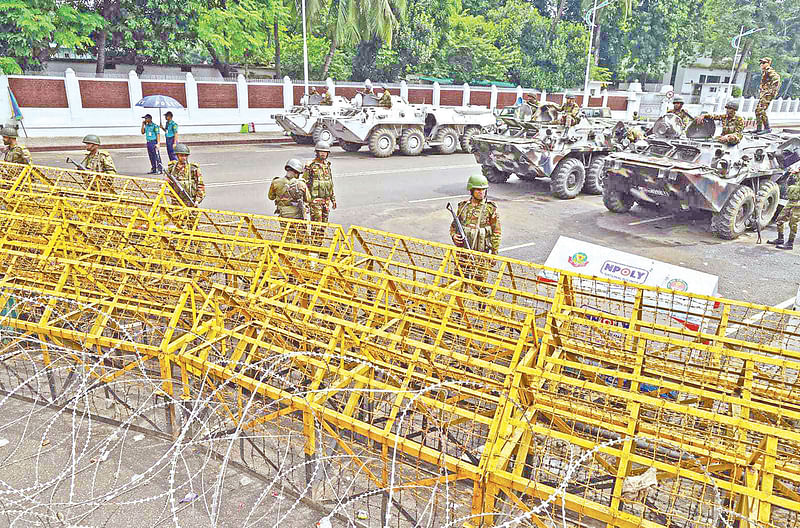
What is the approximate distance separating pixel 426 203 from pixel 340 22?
57.3ft

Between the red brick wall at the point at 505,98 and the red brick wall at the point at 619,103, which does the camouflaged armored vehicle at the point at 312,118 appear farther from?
the red brick wall at the point at 619,103

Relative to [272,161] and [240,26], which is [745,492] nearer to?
[272,161]

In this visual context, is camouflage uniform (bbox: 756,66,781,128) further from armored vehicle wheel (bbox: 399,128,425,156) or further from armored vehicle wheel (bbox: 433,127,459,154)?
armored vehicle wheel (bbox: 433,127,459,154)

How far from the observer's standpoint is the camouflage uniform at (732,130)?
1028 cm

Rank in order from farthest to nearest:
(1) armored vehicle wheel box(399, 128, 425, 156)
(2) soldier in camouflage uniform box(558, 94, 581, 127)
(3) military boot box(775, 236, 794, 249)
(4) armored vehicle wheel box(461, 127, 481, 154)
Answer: (4) armored vehicle wheel box(461, 127, 481, 154), (1) armored vehicle wheel box(399, 128, 425, 156), (2) soldier in camouflage uniform box(558, 94, 581, 127), (3) military boot box(775, 236, 794, 249)

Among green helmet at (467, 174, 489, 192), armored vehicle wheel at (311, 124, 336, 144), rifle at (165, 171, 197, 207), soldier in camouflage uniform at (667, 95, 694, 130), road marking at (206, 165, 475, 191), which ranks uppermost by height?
soldier in camouflage uniform at (667, 95, 694, 130)

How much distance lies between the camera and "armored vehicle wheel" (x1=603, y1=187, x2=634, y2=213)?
11941mm

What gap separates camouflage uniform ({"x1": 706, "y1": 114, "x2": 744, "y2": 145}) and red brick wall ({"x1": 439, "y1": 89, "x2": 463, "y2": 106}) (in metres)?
20.0

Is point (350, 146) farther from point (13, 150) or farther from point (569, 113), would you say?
point (13, 150)

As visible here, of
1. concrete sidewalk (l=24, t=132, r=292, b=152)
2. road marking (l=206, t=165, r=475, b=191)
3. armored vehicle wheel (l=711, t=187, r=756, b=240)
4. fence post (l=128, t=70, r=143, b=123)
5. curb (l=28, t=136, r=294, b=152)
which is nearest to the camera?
armored vehicle wheel (l=711, t=187, r=756, b=240)

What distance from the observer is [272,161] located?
57.1 ft

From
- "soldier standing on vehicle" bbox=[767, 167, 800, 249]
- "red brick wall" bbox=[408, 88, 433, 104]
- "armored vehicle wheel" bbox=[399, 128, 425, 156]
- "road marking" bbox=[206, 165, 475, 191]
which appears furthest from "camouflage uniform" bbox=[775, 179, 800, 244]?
"red brick wall" bbox=[408, 88, 433, 104]

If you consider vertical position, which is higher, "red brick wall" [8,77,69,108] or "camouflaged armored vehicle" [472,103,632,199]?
"red brick wall" [8,77,69,108]

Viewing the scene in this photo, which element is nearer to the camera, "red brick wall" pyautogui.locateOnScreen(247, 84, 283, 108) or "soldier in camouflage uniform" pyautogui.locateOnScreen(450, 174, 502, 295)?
"soldier in camouflage uniform" pyautogui.locateOnScreen(450, 174, 502, 295)
